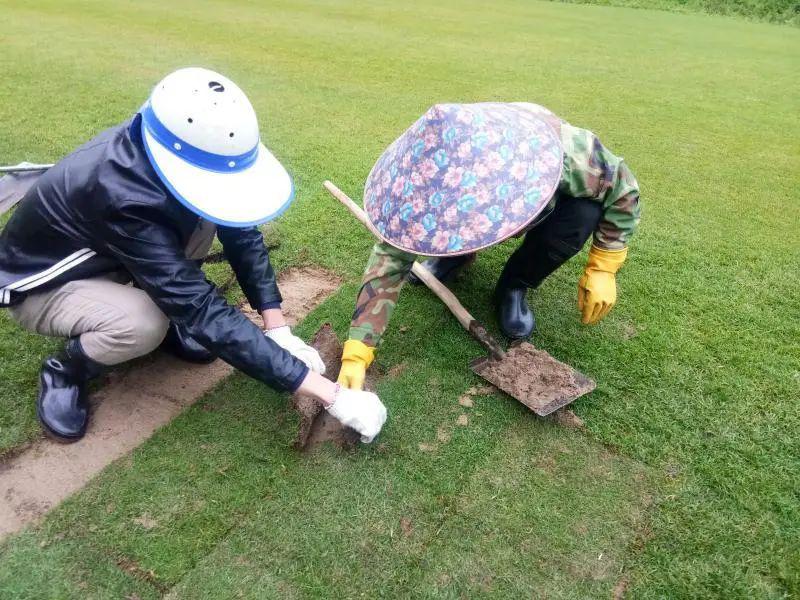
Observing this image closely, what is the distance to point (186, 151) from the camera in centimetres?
173

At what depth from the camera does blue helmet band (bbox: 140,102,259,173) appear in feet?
5.65

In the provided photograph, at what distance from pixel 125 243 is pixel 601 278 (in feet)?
5.92

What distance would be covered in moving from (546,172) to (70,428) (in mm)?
1832

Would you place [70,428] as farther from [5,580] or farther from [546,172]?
[546,172]

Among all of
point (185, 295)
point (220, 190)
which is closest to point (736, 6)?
point (220, 190)

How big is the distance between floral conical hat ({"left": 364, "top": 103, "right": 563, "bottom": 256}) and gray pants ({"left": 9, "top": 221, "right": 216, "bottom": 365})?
755 mm

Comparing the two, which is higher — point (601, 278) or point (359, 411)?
point (601, 278)

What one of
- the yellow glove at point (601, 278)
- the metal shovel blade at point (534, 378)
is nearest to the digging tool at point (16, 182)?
the metal shovel blade at point (534, 378)

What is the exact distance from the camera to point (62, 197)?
6.28 feet

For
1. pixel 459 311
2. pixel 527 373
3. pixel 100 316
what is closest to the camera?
pixel 100 316

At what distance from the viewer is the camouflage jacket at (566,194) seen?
2256 millimetres

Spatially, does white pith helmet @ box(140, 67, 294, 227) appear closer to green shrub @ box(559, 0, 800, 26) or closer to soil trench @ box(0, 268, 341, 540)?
soil trench @ box(0, 268, 341, 540)

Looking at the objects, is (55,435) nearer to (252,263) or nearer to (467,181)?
(252,263)

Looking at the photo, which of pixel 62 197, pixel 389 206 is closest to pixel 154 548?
pixel 62 197
